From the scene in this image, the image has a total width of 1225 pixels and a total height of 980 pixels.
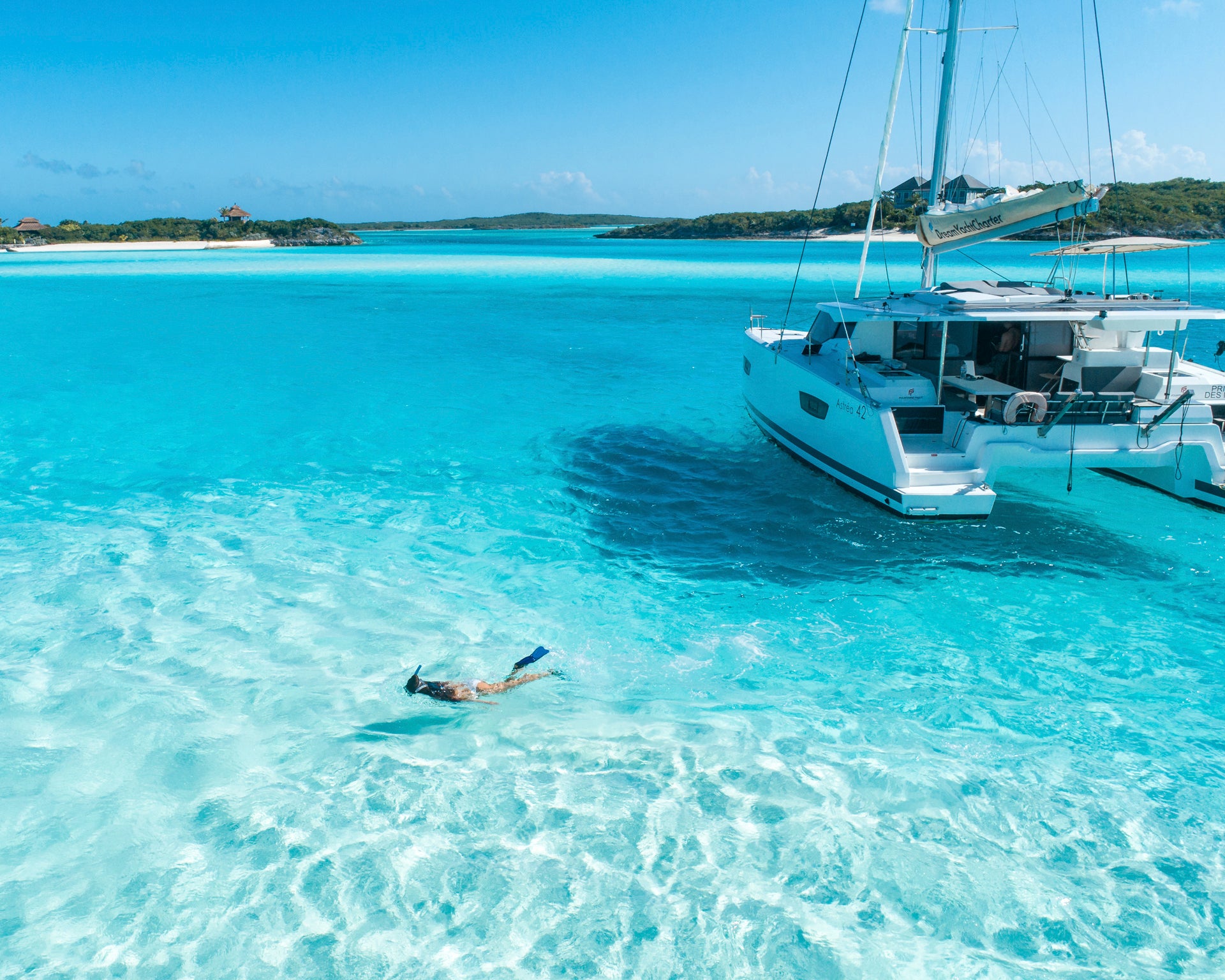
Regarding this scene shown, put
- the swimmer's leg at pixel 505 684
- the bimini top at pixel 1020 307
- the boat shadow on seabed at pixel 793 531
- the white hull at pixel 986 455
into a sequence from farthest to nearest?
the white hull at pixel 986 455, the bimini top at pixel 1020 307, the boat shadow on seabed at pixel 793 531, the swimmer's leg at pixel 505 684

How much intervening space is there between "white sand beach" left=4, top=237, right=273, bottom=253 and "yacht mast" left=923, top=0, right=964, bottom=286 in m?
104

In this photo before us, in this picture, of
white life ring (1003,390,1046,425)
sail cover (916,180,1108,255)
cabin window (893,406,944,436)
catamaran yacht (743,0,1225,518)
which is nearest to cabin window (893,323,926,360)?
catamaran yacht (743,0,1225,518)

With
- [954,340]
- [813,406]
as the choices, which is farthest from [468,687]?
[954,340]

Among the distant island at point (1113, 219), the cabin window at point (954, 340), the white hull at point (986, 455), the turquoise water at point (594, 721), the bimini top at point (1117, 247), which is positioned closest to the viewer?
the turquoise water at point (594, 721)

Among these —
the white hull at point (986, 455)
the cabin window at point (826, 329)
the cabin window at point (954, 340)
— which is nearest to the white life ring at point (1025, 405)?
the white hull at point (986, 455)

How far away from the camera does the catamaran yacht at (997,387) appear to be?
10.5 m

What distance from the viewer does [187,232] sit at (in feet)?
395

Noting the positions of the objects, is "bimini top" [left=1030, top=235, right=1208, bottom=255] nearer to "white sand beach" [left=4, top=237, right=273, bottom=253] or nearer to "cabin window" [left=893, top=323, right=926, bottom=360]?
"cabin window" [left=893, top=323, right=926, bottom=360]

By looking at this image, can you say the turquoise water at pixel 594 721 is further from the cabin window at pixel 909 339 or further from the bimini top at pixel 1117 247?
the bimini top at pixel 1117 247

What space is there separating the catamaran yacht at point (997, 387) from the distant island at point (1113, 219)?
5970cm

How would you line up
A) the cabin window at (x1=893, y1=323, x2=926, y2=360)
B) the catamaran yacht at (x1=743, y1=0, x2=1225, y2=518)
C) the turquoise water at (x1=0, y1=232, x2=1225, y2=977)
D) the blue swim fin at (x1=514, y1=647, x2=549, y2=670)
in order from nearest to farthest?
1. the turquoise water at (x1=0, y1=232, x2=1225, y2=977)
2. the blue swim fin at (x1=514, y1=647, x2=549, y2=670)
3. the catamaran yacht at (x1=743, y1=0, x2=1225, y2=518)
4. the cabin window at (x1=893, y1=323, x2=926, y2=360)

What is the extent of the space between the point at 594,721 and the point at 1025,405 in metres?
7.44

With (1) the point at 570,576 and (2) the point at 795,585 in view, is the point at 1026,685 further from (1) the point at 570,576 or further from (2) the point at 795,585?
Result: (1) the point at 570,576

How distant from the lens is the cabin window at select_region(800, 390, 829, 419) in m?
12.4
